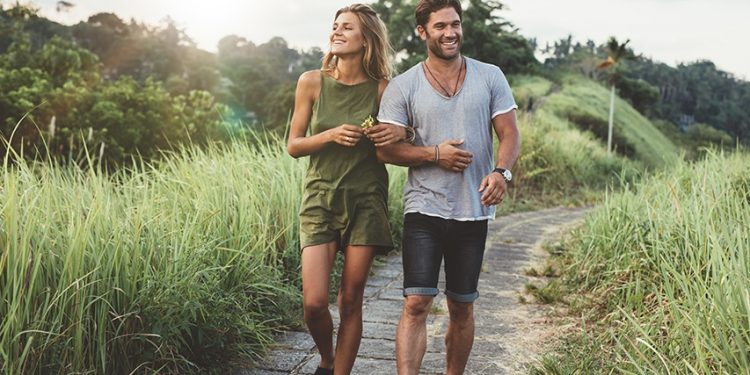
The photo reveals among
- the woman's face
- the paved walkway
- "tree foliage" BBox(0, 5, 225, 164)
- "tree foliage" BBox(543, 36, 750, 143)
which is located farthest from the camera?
"tree foliage" BBox(543, 36, 750, 143)

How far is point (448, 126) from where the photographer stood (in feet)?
9.58

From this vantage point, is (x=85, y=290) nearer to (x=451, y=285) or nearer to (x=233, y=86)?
(x=451, y=285)

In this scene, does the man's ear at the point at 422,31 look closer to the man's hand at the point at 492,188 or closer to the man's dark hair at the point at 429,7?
the man's dark hair at the point at 429,7

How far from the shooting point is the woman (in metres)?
3.00

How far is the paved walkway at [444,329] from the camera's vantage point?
3.68 metres

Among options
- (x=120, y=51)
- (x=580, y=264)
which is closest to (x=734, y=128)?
(x=120, y=51)

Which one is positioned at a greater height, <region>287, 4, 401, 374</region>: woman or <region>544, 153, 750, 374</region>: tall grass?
<region>287, 4, 401, 374</region>: woman

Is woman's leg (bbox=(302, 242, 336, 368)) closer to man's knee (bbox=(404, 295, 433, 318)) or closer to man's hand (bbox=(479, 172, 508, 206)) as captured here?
man's knee (bbox=(404, 295, 433, 318))

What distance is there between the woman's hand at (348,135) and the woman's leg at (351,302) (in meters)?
0.46

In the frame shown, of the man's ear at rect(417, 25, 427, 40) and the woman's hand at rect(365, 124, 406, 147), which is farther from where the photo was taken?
the man's ear at rect(417, 25, 427, 40)

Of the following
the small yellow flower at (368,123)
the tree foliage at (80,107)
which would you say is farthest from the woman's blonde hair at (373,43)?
the tree foliage at (80,107)

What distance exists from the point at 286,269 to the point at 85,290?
7.41 ft

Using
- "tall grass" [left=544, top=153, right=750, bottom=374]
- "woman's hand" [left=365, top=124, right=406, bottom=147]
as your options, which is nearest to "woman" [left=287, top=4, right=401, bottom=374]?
"woman's hand" [left=365, top=124, right=406, bottom=147]

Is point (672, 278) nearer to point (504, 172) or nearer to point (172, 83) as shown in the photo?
point (504, 172)
